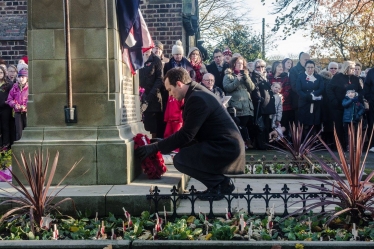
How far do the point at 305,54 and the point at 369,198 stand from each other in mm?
8155

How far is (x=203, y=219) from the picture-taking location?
5.40 metres

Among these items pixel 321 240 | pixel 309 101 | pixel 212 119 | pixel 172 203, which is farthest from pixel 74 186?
pixel 309 101

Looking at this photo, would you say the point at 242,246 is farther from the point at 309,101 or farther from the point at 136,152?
the point at 309,101

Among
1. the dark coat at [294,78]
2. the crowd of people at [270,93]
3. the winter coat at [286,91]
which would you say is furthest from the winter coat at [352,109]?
the winter coat at [286,91]

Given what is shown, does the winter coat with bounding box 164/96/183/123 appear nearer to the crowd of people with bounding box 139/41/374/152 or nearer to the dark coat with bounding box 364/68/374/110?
the crowd of people with bounding box 139/41/374/152

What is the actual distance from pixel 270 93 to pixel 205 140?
6.02 metres

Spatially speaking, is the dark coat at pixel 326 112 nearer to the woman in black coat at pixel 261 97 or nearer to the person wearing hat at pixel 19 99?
the woman in black coat at pixel 261 97

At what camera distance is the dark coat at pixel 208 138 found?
6.29m

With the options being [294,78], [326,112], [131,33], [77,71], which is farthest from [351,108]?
[77,71]

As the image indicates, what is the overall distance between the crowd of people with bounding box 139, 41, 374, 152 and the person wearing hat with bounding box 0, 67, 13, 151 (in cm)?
329

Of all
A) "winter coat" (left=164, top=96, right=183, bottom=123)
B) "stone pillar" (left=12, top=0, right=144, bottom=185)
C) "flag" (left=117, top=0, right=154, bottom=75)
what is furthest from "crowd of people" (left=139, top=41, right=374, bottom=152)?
"stone pillar" (left=12, top=0, right=144, bottom=185)

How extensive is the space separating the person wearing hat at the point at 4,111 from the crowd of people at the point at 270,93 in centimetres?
329

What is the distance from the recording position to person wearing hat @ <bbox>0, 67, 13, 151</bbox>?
12.2 m

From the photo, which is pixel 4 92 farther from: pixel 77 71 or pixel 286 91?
pixel 286 91
